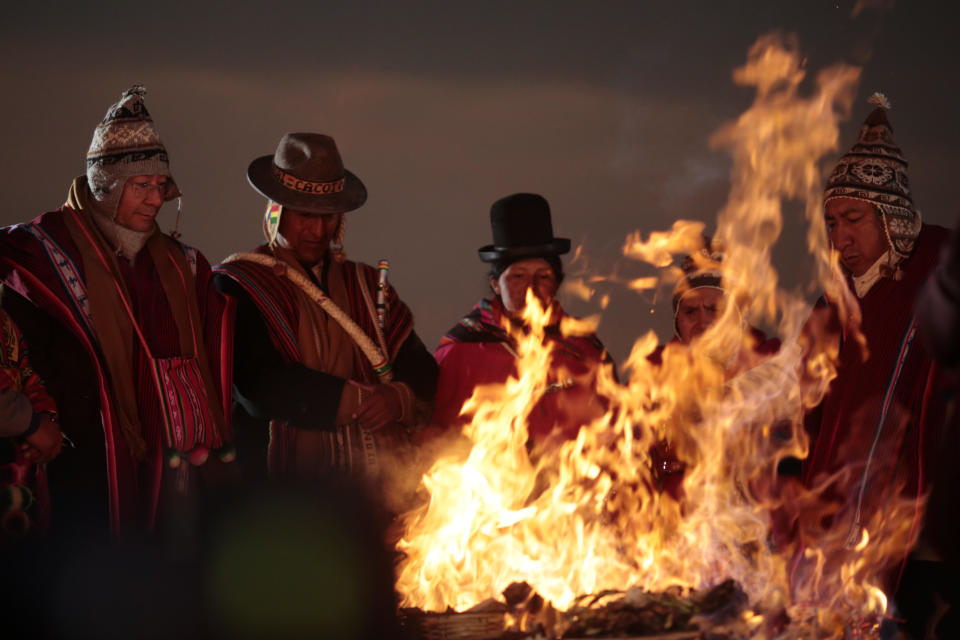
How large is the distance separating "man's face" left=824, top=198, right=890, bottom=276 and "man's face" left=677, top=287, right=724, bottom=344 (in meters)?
0.81

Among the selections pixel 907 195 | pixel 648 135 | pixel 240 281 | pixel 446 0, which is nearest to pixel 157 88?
pixel 446 0

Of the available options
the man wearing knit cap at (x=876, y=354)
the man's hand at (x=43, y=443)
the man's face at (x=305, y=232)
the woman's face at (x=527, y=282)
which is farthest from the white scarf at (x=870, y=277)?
the man's hand at (x=43, y=443)

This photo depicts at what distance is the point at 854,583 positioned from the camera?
11.2 ft

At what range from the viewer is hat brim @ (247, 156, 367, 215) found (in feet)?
13.9

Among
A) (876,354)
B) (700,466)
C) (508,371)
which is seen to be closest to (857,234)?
(876,354)

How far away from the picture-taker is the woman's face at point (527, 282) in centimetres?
480

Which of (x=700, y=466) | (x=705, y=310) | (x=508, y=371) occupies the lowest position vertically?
(x=700, y=466)

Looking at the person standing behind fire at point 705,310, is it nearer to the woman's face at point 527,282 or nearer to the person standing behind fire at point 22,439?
the woman's face at point 527,282

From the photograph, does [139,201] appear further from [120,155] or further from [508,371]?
[508,371]

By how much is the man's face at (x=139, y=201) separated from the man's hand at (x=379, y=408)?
1103 millimetres

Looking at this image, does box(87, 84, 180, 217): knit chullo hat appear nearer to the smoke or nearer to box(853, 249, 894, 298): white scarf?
box(853, 249, 894, 298): white scarf

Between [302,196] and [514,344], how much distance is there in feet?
4.13

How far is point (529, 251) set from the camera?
4.82 metres

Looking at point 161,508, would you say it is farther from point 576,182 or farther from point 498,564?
point 576,182
